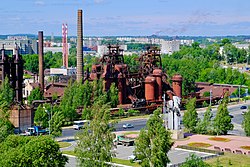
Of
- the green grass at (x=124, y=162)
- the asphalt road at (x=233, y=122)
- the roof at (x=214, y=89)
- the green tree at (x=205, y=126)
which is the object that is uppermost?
the roof at (x=214, y=89)

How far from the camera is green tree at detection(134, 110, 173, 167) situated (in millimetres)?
35875

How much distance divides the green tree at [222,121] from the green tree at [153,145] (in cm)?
2315

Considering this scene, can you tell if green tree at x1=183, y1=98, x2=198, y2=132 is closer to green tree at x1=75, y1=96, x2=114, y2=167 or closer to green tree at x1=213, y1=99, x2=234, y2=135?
green tree at x1=213, y1=99, x2=234, y2=135

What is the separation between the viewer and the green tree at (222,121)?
58.9m

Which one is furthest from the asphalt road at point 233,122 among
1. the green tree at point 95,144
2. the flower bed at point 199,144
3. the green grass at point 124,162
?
the green tree at point 95,144

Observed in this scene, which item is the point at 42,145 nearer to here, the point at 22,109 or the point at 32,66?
the point at 22,109

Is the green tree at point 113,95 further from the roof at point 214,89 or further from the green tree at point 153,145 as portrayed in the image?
the green tree at point 153,145

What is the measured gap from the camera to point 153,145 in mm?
36250

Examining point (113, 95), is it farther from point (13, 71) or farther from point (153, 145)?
point (153, 145)

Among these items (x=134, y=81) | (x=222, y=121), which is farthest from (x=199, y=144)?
(x=134, y=81)

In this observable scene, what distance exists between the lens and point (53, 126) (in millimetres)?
55188

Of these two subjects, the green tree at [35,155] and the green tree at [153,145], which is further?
the green tree at [153,145]

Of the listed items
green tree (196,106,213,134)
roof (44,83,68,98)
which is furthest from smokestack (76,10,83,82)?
green tree (196,106,213,134)

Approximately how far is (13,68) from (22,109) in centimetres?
2102
